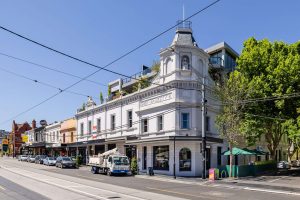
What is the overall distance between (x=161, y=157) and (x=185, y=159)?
9.88ft

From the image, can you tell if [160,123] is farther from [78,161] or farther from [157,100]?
[78,161]

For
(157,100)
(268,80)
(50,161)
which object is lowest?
(50,161)

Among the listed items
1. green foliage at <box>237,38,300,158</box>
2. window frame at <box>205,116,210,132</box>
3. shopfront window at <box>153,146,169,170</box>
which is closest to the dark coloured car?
shopfront window at <box>153,146,169,170</box>

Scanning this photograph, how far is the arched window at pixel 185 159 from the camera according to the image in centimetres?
3686

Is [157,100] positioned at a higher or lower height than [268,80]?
lower

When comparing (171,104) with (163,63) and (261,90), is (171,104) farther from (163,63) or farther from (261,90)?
(261,90)

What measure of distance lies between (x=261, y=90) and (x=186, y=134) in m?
8.45

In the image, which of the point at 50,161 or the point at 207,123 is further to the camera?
the point at 50,161

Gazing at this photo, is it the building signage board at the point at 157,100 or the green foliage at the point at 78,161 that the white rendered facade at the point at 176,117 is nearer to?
the building signage board at the point at 157,100

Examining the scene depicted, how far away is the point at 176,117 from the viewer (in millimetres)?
37219

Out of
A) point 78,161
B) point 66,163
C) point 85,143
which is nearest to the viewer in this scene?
point 66,163

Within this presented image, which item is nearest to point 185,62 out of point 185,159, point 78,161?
point 185,159

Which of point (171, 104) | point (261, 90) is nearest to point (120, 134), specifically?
point (171, 104)

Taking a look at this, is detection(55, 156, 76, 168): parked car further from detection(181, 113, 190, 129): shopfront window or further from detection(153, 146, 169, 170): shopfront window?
detection(181, 113, 190, 129): shopfront window
